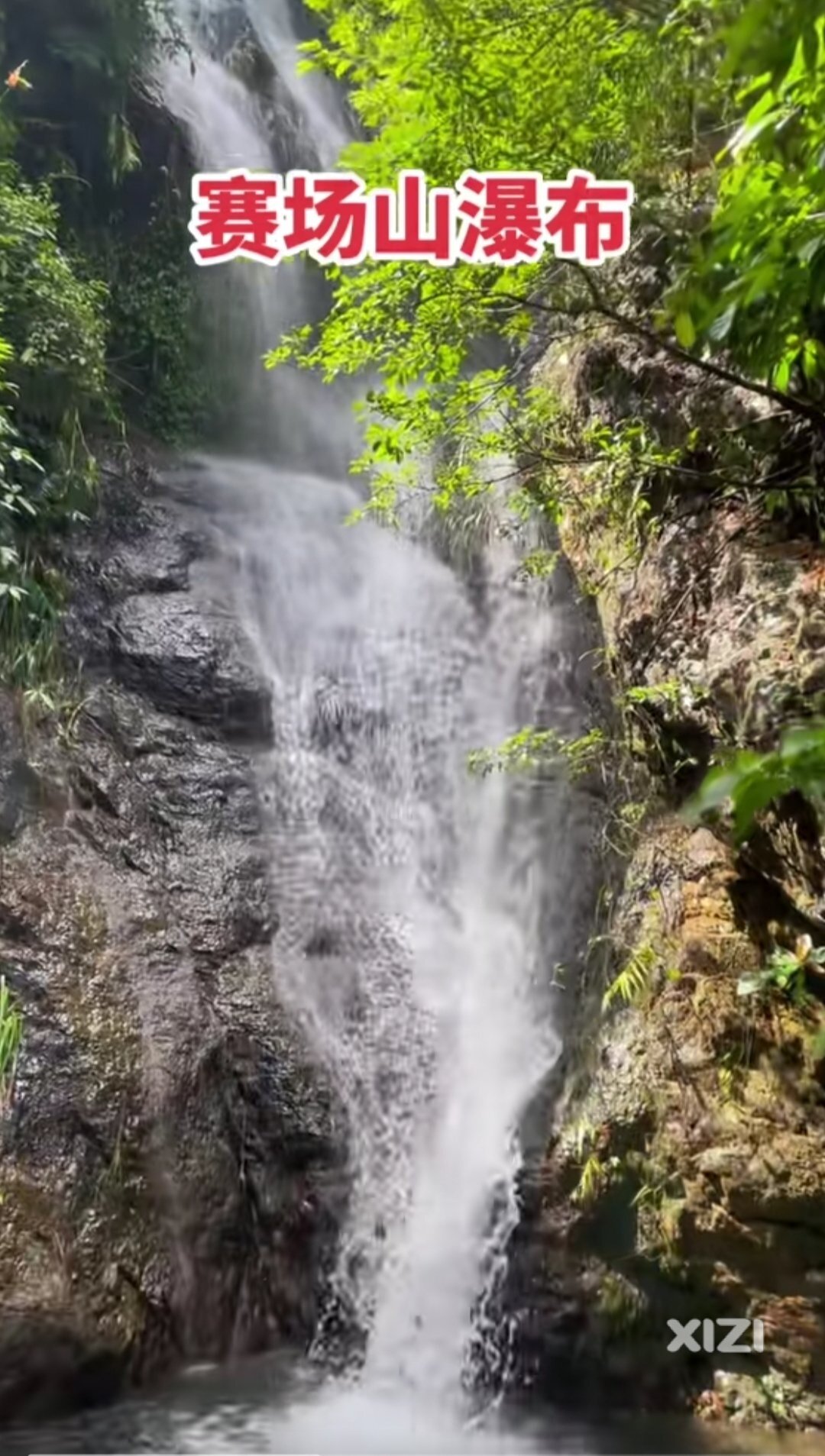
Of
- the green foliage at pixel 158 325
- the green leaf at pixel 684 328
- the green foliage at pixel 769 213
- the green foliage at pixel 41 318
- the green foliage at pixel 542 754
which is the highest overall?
the green foliage at pixel 158 325

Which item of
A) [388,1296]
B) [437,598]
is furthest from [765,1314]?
[437,598]

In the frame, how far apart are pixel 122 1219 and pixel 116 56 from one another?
5367mm

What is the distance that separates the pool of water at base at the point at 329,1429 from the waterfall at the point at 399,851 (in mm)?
151

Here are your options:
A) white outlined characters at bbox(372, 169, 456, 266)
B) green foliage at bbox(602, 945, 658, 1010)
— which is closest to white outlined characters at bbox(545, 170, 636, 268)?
white outlined characters at bbox(372, 169, 456, 266)

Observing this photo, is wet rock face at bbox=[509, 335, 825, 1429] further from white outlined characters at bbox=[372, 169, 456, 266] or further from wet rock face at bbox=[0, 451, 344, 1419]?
wet rock face at bbox=[0, 451, 344, 1419]

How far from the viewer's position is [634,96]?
2537mm

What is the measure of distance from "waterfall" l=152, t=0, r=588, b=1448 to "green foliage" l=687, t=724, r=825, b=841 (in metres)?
2.93

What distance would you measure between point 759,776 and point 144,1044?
296 centimetres

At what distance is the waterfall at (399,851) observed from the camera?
341cm

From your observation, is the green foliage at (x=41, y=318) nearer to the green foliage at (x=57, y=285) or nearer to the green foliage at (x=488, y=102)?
the green foliage at (x=57, y=285)

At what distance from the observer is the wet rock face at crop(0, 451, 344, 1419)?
110 inches

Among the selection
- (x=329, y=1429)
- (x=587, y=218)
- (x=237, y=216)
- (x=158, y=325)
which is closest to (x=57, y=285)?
(x=158, y=325)

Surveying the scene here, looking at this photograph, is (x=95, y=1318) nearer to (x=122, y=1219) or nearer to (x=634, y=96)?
(x=122, y=1219)

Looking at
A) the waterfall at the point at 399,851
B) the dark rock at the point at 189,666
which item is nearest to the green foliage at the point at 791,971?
the waterfall at the point at 399,851
